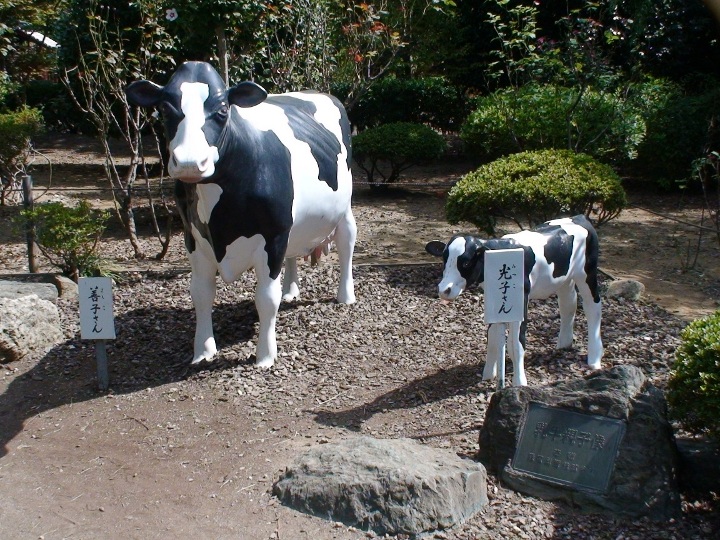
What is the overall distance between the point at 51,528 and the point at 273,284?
219 cm

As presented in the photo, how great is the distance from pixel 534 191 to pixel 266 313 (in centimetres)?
306

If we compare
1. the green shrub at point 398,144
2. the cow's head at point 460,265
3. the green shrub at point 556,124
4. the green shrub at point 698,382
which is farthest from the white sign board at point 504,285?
the green shrub at point 398,144

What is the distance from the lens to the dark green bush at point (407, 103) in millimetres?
16078

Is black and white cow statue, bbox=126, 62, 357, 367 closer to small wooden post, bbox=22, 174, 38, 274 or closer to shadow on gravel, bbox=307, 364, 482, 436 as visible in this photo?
shadow on gravel, bbox=307, 364, 482, 436

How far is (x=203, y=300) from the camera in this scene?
5758mm

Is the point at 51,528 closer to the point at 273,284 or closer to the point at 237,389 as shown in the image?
the point at 237,389

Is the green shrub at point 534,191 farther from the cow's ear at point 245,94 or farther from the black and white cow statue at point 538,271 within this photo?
the cow's ear at point 245,94

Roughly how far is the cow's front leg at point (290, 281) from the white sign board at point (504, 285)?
2.71 meters

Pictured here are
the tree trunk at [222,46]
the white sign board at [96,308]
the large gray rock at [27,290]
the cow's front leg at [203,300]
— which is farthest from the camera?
the tree trunk at [222,46]

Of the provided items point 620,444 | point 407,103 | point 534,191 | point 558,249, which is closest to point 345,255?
point 534,191

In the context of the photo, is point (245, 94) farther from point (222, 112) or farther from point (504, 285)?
point (504, 285)

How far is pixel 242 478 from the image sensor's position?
14.5ft

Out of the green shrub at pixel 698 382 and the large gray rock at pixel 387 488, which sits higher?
the green shrub at pixel 698 382

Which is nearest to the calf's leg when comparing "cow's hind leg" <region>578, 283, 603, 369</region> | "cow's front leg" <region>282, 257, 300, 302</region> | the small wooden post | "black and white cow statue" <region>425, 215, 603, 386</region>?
"black and white cow statue" <region>425, 215, 603, 386</region>
